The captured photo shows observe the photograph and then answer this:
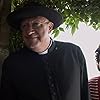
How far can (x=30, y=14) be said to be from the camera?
1.90m

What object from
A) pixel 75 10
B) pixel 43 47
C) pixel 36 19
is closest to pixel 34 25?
pixel 36 19

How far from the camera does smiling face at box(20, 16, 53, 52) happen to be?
186 centimetres

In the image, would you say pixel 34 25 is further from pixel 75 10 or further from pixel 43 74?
pixel 75 10

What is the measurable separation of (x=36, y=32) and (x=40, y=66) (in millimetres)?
204

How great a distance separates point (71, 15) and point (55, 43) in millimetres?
450

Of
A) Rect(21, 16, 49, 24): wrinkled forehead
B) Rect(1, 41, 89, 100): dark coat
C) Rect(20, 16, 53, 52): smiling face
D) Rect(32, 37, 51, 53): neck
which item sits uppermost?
Rect(21, 16, 49, 24): wrinkled forehead

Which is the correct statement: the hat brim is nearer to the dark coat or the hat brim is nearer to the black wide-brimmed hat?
the black wide-brimmed hat

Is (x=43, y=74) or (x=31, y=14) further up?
(x=31, y=14)

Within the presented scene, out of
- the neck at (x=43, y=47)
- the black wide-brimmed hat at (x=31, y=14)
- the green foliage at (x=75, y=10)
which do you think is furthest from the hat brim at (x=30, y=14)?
the green foliage at (x=75, y=10)

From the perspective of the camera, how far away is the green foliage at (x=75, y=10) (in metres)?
2.30

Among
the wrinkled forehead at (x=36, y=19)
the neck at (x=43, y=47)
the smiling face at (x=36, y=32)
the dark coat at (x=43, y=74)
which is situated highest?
the wrinkled forehead at (x=36, y=19)

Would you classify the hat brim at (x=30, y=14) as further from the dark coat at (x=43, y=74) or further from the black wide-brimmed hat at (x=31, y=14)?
the dark coat at (x=43, y=74)

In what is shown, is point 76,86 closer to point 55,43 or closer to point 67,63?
point 67,63

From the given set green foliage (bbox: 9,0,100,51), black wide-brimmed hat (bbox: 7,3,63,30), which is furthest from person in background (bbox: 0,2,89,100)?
green foliage (bbox: 9,0,100,51)
